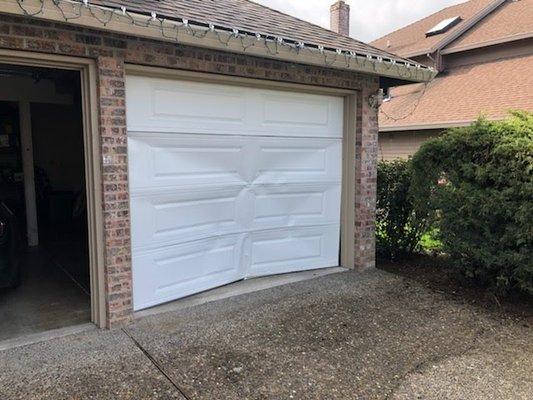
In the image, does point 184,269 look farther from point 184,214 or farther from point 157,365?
point 157,365

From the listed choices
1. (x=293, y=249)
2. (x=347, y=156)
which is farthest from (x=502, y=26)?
(x=293, y=249)

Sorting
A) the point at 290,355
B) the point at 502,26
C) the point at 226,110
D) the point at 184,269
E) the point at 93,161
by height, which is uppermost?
the point at 502,26

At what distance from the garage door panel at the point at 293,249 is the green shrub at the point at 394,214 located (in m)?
0.93

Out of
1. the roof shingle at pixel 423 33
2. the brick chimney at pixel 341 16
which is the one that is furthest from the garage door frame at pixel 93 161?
the brick chimney at pixel 341 16

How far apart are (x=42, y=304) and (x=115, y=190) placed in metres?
1.68

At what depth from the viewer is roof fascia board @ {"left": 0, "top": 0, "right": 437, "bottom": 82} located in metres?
3.12

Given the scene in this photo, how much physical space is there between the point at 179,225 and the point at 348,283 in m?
2.20

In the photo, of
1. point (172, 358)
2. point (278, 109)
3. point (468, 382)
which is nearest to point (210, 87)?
point (278, 109)

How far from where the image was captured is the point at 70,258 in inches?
267

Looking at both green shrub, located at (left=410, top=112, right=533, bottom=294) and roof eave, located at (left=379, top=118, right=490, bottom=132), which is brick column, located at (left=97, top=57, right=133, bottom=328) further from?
roof eave, located at (left=379, top=118, right=490, bottom=132)

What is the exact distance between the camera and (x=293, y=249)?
19.1 ft

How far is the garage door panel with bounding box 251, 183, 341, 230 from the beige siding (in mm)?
7319

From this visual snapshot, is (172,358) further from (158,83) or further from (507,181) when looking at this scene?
(507,181)

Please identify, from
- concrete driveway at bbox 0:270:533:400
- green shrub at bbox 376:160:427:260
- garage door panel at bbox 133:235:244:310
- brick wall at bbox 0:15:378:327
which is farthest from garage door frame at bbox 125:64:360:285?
garage door panel at bbox 133:235:244:310
